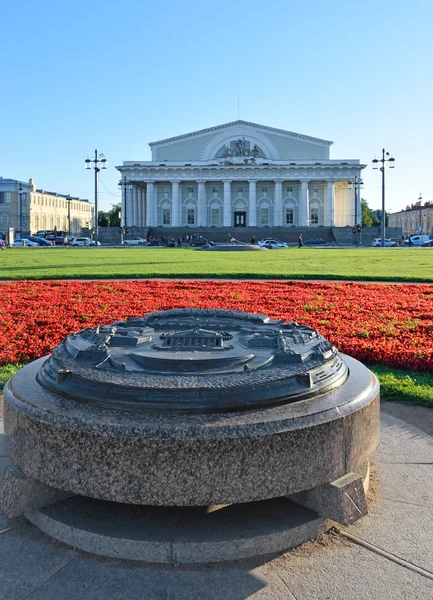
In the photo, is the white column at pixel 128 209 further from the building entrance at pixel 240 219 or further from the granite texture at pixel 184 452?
the granite texture at pixel 184 452

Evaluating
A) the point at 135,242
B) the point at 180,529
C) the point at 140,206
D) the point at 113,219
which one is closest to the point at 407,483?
the point at 180,529

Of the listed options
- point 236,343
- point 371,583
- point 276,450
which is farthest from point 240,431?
point 236,343

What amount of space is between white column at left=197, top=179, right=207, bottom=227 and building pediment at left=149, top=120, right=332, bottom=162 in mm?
5207

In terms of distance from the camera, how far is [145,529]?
3.10 meters

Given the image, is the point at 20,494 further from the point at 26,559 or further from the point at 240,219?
the point at 240,219

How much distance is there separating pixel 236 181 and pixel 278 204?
7.03 metres

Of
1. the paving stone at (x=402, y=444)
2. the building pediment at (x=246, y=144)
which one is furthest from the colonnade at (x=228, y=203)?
the paving stone at (x=402, y=444)

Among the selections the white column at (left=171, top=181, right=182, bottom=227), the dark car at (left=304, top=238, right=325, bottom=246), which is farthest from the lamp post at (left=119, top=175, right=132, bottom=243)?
the dark car at (left=304, top=238, right=325, bottom=246)

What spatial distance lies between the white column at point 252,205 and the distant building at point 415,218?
3297cm

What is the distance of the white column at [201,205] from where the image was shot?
8444cm

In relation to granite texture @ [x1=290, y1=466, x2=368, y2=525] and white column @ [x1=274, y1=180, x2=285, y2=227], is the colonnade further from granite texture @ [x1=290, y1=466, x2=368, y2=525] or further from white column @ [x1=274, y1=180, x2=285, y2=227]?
granite texture @ [x1=290, y1=466, x2=368, y2=525]

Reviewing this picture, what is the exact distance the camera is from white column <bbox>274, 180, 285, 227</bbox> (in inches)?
3278

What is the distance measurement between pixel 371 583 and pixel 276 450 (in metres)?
0.76

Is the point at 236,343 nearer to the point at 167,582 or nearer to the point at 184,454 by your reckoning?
the point at 184,454
